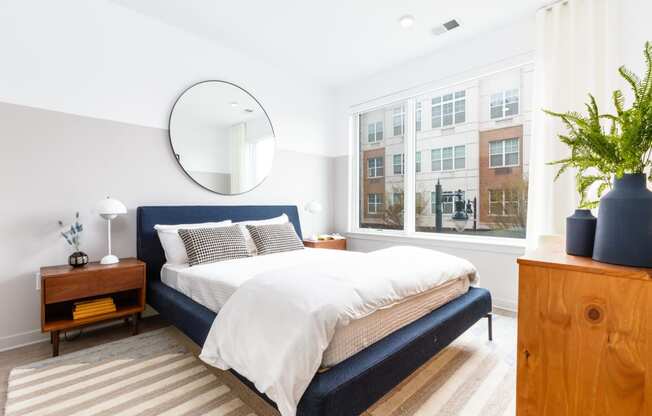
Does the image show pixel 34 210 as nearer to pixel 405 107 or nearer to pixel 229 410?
pixel 229 410

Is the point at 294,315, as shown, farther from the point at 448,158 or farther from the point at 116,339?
the point at 448,158

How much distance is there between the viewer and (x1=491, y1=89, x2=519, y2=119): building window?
329 centimetres

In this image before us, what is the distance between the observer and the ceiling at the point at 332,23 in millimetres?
2830

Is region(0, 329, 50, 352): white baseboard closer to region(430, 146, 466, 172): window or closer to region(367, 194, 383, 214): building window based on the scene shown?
region(367, 194, 383, 214): building window

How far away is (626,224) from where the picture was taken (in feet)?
2.61

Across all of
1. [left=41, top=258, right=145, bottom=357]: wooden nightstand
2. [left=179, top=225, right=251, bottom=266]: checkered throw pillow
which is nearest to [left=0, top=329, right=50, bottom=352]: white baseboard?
[left=41, top=258, right=145, bottom=357]: wooden nightstand

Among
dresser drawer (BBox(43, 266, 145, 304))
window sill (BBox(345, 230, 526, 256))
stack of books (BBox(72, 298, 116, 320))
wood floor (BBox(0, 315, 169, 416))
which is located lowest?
wood floor (BBox(0, 315, 169, 416))

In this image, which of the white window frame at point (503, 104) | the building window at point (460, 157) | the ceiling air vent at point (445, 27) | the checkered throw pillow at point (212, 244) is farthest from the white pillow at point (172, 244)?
the white window frame at point (503, 104)

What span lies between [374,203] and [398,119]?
1254 millimetres

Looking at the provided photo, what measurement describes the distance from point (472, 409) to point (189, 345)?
2.07m

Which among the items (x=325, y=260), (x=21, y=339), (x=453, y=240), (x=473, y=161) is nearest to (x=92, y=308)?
(x=21, y=339)

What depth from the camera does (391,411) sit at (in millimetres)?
1658

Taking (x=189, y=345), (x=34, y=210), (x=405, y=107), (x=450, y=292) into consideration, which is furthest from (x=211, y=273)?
(x=405, y=107)

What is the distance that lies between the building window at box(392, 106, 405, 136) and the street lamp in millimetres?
1187
